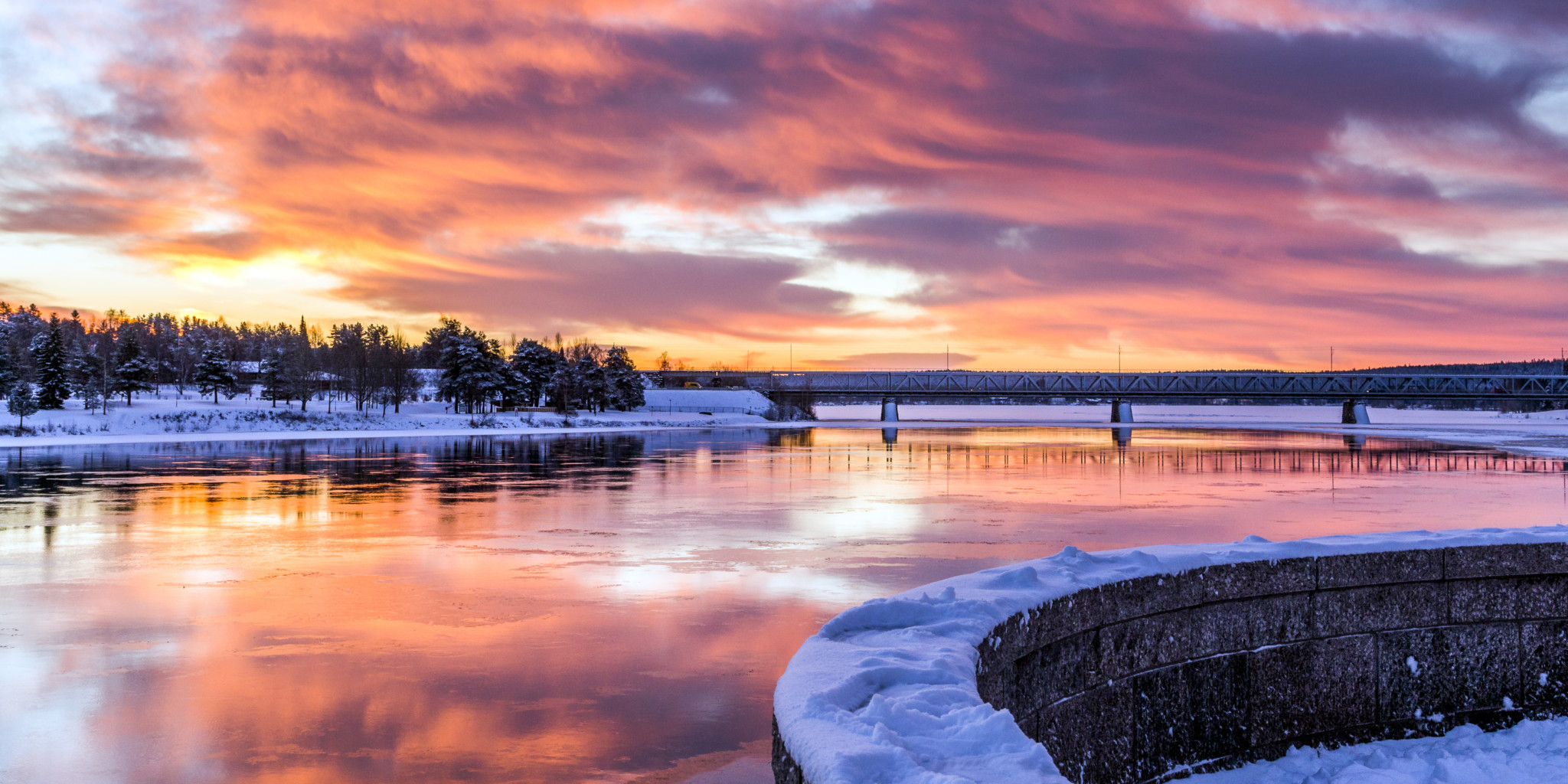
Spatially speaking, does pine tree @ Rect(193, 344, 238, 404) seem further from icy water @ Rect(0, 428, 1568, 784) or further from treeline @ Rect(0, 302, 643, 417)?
icy water @ Rect(0, 428, 1568, 784)

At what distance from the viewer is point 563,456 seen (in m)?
46.1

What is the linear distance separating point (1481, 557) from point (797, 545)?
30.2ft

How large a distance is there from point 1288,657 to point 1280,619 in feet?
1.30

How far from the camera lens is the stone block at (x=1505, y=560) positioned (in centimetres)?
1116

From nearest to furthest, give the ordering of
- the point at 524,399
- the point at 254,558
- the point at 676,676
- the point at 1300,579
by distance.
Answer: the point at 676,676 < the point at 1300,579 < the point at 254,558 < the point at 524,399

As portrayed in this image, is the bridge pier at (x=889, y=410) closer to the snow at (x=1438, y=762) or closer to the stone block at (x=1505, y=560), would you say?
the stone block at (x=1505, y=560)

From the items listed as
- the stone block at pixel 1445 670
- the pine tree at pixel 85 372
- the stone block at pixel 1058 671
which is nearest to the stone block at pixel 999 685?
the stone block at pixel 1058 671

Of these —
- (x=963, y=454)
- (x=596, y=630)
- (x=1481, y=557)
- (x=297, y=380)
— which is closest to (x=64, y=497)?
(x=596, y=630)

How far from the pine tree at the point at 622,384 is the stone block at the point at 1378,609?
122257 millimetres

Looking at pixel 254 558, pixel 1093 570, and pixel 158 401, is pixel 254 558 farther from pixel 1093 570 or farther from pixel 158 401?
pixel 158 401

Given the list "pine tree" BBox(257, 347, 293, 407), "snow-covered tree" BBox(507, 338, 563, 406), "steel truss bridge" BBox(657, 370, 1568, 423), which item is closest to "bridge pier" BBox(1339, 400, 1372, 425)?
"steel truss bridge" BBox(657, 370, 1568, 423)

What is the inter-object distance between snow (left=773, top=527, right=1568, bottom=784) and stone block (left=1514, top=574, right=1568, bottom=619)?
3.05m

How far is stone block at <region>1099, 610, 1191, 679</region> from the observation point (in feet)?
29.3

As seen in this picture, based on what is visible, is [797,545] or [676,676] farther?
[797,545]
